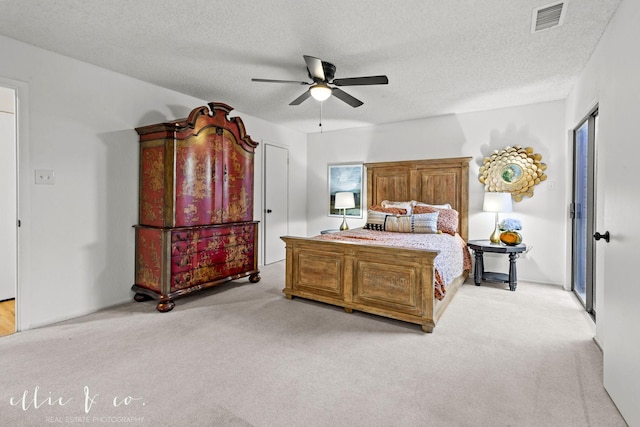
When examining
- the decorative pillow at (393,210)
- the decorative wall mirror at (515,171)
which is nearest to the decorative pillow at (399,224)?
the decorative pillow at (393,210)

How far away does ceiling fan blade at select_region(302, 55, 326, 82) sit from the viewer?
8.33ft

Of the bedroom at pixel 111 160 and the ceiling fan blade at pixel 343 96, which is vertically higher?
the ceiling fan blade at pixel 343 96

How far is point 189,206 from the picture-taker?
11.1 feet

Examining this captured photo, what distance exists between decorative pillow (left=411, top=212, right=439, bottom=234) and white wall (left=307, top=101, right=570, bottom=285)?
83cm

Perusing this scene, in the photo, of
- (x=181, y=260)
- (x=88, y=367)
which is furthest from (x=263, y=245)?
(x=88, y=367)

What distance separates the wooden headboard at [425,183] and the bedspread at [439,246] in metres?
0.68

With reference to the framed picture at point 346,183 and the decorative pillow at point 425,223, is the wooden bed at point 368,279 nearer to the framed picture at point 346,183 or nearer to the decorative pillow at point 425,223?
the decorative pillow at point 425,223

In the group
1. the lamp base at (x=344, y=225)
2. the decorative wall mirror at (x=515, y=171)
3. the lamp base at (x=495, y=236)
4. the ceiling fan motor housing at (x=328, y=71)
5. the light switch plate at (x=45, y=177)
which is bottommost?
the lamp base at (x=495, y=236)

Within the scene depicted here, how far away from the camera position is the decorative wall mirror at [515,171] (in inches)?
166

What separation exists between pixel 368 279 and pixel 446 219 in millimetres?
2000

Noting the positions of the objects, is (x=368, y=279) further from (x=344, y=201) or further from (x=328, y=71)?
(x=344, y=201)

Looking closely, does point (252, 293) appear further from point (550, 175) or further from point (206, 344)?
point (550, 175)

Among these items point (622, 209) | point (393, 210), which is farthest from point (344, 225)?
point (622, 209)

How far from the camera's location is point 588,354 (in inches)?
91.8
